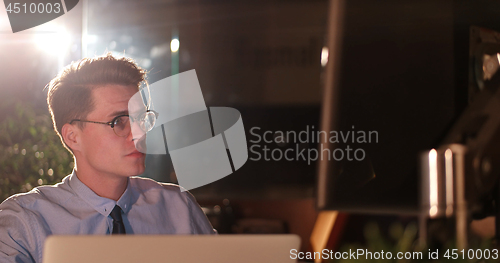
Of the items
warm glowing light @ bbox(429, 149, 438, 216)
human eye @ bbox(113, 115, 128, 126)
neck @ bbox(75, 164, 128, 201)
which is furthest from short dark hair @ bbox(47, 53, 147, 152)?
warm glowing light @ bbox(429, 149, 438, 216)

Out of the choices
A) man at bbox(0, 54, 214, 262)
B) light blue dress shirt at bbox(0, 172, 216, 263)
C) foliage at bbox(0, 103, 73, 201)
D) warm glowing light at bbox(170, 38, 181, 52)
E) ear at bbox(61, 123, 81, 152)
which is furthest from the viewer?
warm glowing light at bbox(170, 38, 181, 52)

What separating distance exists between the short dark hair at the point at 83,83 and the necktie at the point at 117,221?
499mm

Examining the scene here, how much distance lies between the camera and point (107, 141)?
7.36 feet

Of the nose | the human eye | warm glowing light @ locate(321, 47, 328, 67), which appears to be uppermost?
warm glowing light @ locate(321, 47, 328, 67)

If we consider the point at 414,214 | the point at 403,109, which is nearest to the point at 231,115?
the point at 403,109

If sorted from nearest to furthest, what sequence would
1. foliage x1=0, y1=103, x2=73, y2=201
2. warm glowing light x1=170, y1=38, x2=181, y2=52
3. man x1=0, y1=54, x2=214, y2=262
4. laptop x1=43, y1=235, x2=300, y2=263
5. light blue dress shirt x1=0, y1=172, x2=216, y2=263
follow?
laptop x1=43, y1=235, x2=300, y2=263 → light blue dress shirt x1=0, y1=172, x2=216, y2=263 → man x1=0, y1=54, x2=214, y2=262 → foliage x1=0, y1=103, x2=73, y2=201 → warm glowing light x1=170, y1=38, x2=181, y2=52

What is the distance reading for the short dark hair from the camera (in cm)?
212

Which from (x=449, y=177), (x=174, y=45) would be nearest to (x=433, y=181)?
(x=449, y=177)

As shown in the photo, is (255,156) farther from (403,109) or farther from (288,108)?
(403,109)

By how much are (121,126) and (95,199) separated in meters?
0.44

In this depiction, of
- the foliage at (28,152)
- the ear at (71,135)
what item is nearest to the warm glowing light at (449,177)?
the ear at (71,135)

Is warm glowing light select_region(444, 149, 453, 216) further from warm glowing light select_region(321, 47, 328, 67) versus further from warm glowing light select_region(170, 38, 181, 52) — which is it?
warm glowing light select_region(170, 38, 181, 52)

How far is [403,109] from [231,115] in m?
1.19

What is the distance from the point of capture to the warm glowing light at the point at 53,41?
9.98ft
